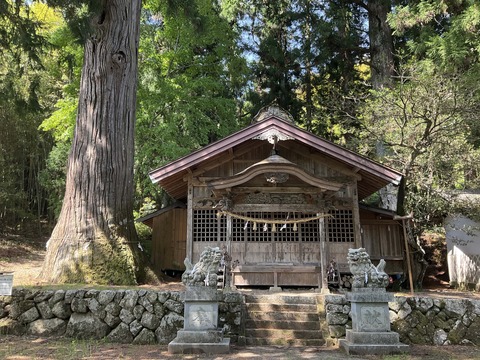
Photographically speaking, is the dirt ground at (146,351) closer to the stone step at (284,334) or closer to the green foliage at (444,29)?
the stone step at (284,334)

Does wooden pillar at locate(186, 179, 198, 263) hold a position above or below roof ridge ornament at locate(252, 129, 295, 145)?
below

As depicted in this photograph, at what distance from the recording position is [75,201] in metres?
9.01

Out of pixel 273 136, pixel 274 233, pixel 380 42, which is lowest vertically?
pixel 274 233

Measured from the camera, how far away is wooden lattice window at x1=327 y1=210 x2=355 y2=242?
436 inches

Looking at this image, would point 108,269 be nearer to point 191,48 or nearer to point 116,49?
point 116,49

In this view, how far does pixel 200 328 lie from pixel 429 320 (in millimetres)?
4237

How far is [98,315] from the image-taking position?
6.93 m

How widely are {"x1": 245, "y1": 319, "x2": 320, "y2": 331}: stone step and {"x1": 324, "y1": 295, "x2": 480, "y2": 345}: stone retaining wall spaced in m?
0.30

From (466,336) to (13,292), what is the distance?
8267mm

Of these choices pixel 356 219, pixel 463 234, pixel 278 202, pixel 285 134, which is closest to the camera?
pixel 285 134

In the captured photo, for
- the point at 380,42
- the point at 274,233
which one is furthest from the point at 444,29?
the point at 274,233

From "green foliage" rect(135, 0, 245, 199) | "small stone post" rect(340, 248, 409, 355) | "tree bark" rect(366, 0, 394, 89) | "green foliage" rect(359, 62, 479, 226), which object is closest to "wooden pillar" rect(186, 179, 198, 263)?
"green foliage" rect(135, 0, 245, 199)

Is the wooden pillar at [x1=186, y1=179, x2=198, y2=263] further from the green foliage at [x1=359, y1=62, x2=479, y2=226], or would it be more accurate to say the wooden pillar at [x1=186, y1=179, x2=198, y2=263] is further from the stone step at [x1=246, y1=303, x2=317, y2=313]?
the green foliage at [x1=359, y1=62, x2=479, y2=226]

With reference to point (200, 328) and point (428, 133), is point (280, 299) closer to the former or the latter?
point (200, 328)
